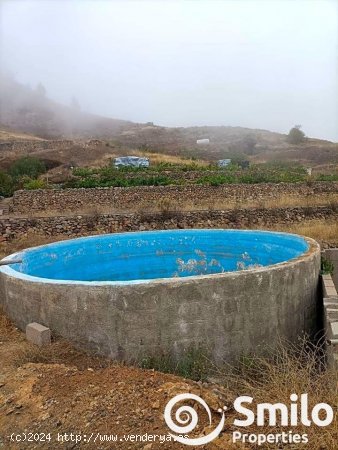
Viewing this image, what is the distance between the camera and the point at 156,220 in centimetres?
1475

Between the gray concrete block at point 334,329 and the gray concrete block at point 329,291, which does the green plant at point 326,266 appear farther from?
the gray concrete block at point 334,329

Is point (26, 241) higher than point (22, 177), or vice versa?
point (22, 177)

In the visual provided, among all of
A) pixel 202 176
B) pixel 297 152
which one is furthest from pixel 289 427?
pixel 297 152

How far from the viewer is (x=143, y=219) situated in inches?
581

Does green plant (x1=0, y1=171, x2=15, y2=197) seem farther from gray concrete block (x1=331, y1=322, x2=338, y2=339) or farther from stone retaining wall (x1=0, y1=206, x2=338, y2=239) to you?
gray concrete block (x1=331, y1=322, x2=338, y2=339)

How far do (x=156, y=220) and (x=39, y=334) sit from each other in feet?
32.6

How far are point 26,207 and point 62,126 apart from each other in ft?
174

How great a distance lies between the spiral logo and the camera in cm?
321

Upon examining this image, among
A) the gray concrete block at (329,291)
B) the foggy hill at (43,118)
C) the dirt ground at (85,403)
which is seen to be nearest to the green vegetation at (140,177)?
the gray concrete block at (329,291)

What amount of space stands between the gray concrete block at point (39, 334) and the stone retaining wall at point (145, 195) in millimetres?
11965

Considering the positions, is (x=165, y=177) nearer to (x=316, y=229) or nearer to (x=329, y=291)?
(x=316, y=229)

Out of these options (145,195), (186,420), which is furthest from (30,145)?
(186,420)

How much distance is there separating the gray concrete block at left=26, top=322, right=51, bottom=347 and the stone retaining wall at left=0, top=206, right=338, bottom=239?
926 centimetres

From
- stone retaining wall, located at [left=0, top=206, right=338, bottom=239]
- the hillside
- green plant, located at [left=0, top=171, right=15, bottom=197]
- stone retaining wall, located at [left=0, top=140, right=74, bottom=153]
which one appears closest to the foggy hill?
the hillside
